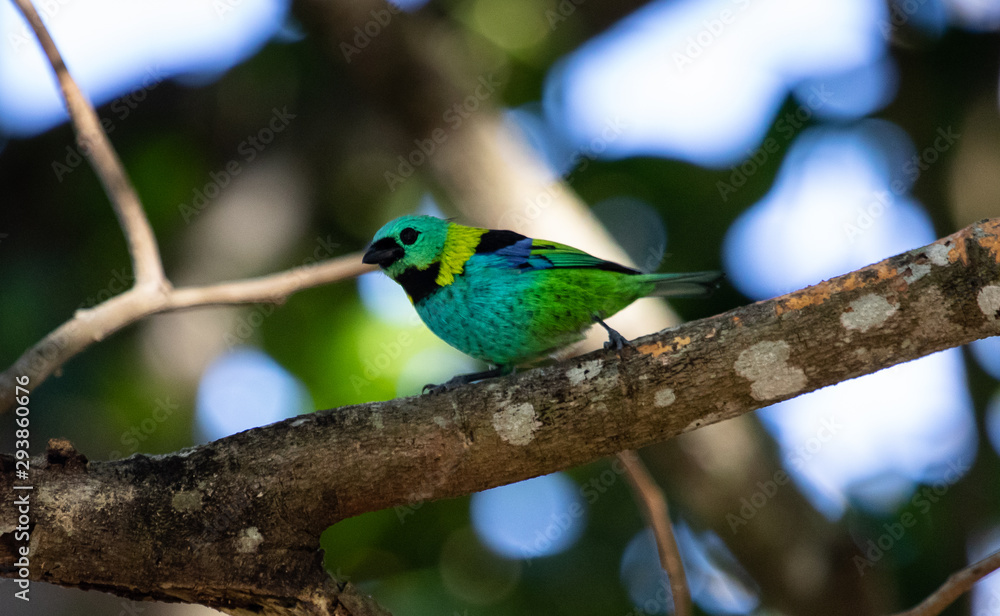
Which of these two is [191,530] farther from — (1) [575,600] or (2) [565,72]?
(2) [565,72]

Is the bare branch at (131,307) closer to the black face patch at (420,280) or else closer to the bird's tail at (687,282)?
the black face patch at (420,280)

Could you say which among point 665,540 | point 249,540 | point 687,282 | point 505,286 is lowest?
point 665,540

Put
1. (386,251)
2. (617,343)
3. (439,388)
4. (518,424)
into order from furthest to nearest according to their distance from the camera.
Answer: (386,251)
(439,388)
(617,343)
(518,424)

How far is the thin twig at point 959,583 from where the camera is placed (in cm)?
279

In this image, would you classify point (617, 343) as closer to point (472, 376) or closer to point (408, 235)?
point (472, 376)

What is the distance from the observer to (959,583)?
2857 millimetres

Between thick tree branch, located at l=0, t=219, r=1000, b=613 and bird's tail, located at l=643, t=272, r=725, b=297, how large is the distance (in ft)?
3.68

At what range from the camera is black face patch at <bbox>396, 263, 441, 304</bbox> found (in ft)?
13.5

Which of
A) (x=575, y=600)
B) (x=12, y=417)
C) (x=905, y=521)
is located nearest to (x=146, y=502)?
(x=12, y=417)

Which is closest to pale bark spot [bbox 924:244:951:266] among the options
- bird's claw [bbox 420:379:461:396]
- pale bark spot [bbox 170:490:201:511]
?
bird's claw [bbox 420:379:461:396]

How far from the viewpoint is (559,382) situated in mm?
2967

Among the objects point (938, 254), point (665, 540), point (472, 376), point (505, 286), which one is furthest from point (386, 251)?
point (938, 254)

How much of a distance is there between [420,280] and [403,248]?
19 centimetres

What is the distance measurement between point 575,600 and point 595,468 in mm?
1071
